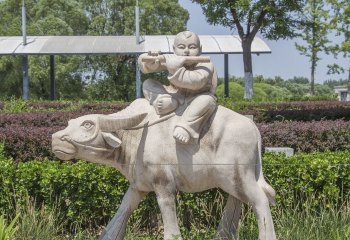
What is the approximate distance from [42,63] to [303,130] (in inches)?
782

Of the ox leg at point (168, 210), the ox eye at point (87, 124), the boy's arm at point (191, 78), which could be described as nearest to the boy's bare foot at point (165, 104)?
the boy's arm at point (191, 78)

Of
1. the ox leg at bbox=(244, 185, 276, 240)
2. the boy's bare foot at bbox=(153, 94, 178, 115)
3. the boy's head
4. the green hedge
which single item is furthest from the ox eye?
the green hedge

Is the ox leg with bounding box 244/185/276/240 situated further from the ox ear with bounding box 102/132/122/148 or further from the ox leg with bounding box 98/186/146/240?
the ox ear with bounding box 102/132/122/148

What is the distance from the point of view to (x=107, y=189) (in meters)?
5.23

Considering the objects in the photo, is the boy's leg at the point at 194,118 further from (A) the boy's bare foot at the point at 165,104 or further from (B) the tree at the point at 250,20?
(B) the tree at the point at 250,20

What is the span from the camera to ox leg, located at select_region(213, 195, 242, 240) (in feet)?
12.2

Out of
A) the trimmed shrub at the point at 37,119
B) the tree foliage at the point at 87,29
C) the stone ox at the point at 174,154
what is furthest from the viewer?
the tree foliage at the point at 87,29

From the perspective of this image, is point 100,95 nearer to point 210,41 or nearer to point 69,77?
point 69,77

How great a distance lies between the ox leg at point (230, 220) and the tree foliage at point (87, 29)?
73.3ft

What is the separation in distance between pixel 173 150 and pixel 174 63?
22.9 inches

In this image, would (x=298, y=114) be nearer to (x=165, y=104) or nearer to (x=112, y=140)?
(x=165, y=104)

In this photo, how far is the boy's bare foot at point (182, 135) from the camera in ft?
10.7

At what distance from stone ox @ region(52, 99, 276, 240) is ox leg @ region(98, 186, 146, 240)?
19cm

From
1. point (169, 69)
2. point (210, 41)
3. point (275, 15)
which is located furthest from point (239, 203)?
point (210, 41)
